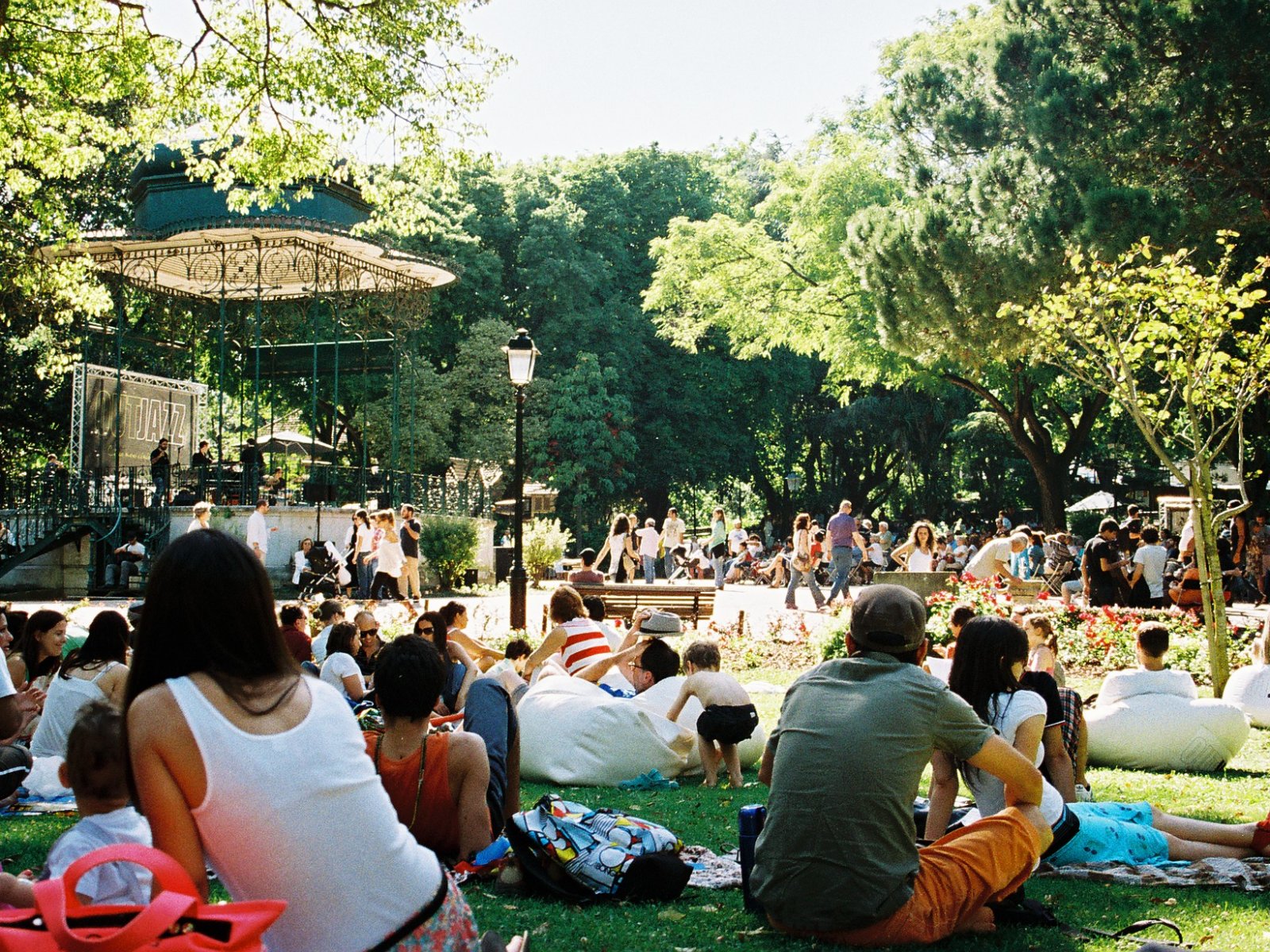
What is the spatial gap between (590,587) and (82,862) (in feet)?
48.6

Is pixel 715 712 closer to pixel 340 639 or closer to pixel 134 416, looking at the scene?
pixel 340 639

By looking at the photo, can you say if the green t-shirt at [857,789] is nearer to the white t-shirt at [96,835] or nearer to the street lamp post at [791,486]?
the white t-shirt at [96,835]

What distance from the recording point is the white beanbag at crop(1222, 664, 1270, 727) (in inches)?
434

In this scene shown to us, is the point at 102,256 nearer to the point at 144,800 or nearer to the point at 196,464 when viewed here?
the point at 196,464

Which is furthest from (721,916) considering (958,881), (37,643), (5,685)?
(37,643)

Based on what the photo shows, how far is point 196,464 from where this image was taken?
26.5m

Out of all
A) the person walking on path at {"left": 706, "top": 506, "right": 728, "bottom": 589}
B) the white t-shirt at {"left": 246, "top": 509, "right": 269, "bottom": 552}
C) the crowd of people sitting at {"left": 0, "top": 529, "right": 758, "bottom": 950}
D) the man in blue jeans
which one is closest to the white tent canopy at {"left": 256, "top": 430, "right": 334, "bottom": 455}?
the white t-shirt at {"left": 246, "top": 509, "right": 269, "bottom": 552}

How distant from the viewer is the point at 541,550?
2933cm

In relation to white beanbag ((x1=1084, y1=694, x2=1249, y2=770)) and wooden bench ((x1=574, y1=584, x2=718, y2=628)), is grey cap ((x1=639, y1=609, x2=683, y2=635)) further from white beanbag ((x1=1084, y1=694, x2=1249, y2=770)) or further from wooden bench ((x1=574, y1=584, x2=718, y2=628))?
wooden bench ((x1=574, y1=584, x2=718, y2=628))

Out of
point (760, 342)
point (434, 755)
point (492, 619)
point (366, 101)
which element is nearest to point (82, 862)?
point (434, 755)

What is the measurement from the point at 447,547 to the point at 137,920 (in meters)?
24.2

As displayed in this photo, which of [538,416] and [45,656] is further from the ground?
[538,416]

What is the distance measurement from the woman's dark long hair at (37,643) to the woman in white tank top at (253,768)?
22.1 feet

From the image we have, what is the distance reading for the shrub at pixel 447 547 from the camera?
86.4 feet
